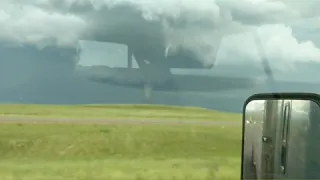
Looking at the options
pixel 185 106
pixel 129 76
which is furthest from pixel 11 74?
pixel 185 106

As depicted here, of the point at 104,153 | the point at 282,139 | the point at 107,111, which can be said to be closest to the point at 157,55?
the point at 107,111

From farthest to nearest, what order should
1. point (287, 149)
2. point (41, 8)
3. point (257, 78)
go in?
point (257, 78), point (41, 8), point (287, 149)

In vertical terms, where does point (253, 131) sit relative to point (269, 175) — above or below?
above

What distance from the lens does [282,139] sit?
6.01 feet

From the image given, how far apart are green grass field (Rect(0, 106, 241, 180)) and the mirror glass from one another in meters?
0.35

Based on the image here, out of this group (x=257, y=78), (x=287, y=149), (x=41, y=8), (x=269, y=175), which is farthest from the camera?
(x=257, y=78)

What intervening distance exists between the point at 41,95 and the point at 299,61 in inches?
48.3

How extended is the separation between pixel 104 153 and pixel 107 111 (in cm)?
19

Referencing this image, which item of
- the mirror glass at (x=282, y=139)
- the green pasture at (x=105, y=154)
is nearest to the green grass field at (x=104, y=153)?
the green pasture at (x=105, y=154)

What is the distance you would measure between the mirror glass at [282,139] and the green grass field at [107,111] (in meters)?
0.37

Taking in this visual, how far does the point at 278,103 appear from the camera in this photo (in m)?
1.88

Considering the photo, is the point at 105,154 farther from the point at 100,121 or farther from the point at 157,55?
the point at 157,55

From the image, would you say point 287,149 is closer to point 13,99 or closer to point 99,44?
point 99,44

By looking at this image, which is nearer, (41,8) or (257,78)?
(41,8)
